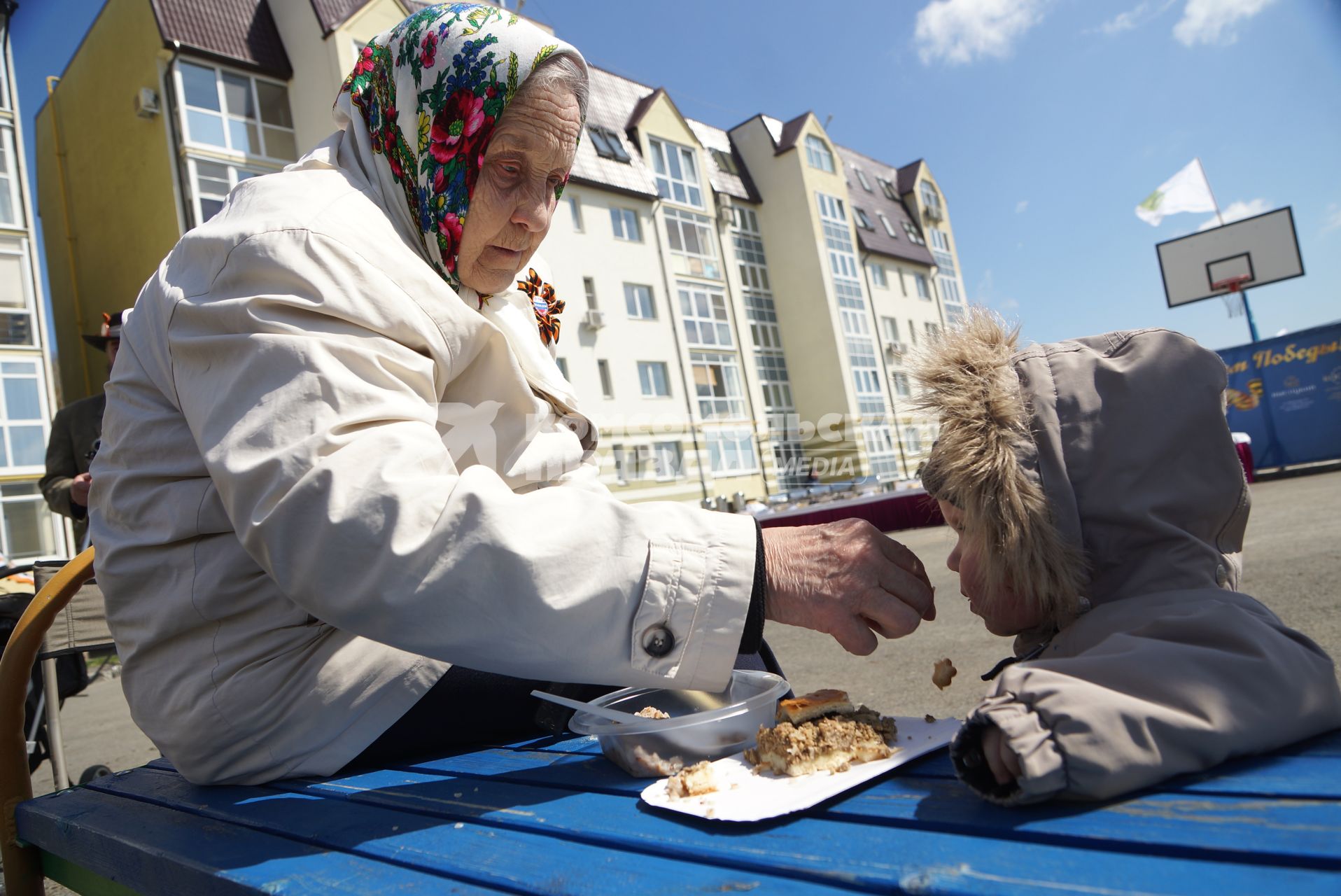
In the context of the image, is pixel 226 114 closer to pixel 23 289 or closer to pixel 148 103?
pixel 148 103

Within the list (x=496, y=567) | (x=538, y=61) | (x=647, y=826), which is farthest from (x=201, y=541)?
(x=538, y=61)

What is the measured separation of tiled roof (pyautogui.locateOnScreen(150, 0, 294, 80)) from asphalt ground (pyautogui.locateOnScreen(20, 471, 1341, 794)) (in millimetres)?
15499

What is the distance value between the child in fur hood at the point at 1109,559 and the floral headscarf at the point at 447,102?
1036 mm

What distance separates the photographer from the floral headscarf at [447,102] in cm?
183

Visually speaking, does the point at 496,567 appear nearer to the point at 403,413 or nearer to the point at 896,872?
the point at 403,413

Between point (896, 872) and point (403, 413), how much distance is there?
0.91 meters

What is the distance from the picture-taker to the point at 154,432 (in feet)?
4.97

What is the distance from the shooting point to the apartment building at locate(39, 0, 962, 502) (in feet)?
62.8

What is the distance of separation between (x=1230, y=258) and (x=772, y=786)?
1177 inches

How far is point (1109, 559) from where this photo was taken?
131 centimetres

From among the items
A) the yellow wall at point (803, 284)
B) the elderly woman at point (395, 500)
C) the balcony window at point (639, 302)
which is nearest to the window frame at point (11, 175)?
the balcony window at point (639, 302)

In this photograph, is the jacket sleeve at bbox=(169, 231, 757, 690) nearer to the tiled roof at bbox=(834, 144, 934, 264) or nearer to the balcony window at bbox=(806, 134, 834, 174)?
the balcony window at bbox=(806, 134, 834, 174)

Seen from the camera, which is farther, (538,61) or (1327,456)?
(1327,456)

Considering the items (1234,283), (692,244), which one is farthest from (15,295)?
(1234,283)
